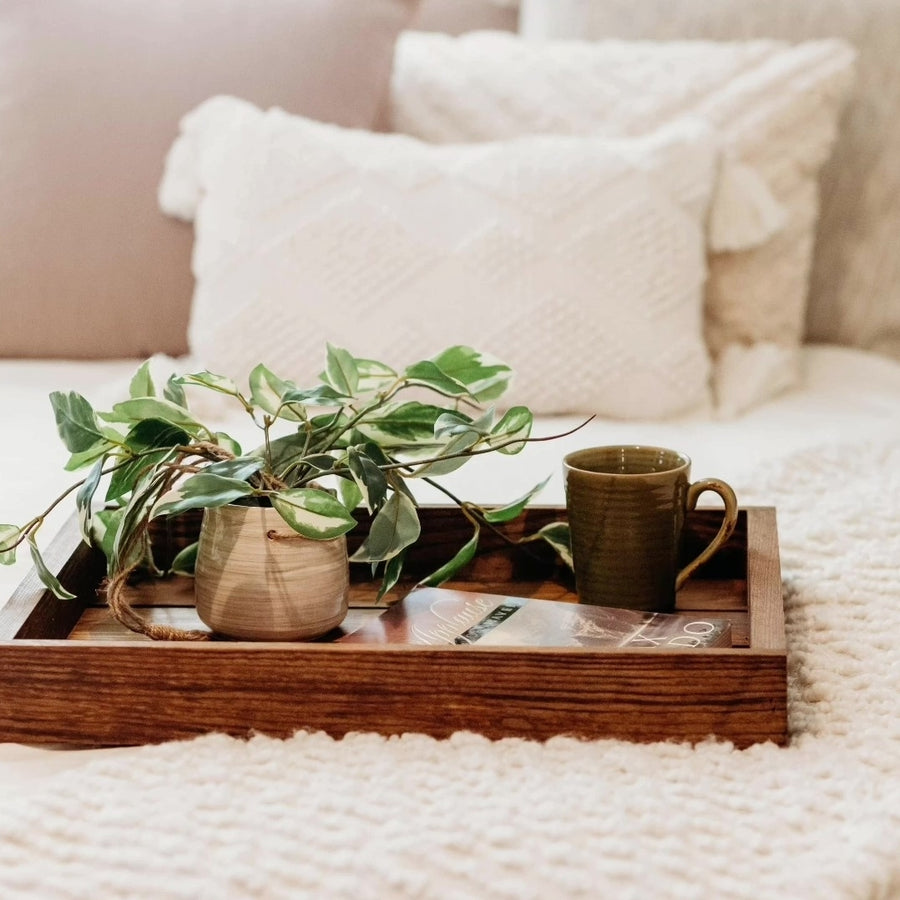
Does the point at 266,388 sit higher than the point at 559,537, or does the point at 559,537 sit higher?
the point at 266,388

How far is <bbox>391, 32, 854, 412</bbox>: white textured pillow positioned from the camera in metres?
1.51

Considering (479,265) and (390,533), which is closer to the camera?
(390,533)

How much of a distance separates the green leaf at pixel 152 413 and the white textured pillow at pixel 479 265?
0.60 meters

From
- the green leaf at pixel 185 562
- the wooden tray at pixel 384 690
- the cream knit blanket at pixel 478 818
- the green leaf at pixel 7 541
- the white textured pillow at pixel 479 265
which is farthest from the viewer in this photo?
the white textured pillow at pixel 479 265

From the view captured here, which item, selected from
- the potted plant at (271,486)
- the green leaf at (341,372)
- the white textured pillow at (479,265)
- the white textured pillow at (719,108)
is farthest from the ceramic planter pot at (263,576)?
the white textured pillow at (719,108)

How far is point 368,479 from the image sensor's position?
0.74 m

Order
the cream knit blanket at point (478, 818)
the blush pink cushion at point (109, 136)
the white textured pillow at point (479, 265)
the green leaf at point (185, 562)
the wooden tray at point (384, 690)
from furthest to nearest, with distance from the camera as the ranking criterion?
1. the blush pink cushion at point (109, 136)
2. the white textured pillow at point (479, 265)
3. the green leaf at point (185, 562)
4. the wooden tray at point (384, 690)
5. the cream knit blanket at point (478, 818)

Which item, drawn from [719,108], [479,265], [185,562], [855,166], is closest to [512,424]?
[185,562]

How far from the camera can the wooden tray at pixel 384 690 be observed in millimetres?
664

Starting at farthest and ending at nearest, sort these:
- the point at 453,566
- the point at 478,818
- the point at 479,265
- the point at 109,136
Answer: the point at 109,136
the point at 479,265
the point at 453,566
the point at 478,818

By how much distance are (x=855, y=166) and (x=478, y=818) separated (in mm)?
1324

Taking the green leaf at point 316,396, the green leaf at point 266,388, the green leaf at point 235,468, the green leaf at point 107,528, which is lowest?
the green leaf at point 107,528

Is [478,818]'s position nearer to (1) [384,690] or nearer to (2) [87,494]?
(1) [384,690]

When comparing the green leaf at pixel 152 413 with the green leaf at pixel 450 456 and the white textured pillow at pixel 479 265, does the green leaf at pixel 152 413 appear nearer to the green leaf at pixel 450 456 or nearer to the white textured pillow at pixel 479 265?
the green leaf at pixel 450 456
